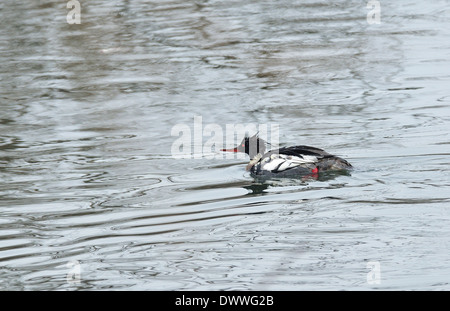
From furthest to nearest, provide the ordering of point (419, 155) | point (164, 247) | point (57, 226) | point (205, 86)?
point (205, 86)
point (419, 155)
point (57, 226)
point (164, 247)

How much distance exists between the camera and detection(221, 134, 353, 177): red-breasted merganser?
336 inches

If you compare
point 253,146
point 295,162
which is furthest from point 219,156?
point 295,162

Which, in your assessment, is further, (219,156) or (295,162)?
(219,156)

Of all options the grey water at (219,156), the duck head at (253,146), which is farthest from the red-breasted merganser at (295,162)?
the grey water at (219,156)

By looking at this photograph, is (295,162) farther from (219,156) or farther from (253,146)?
(219,156)

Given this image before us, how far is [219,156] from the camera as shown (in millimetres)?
9781

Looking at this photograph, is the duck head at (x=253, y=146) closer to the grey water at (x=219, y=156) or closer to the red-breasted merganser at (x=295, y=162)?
the red-breasted merganser at (x=295, y=162)

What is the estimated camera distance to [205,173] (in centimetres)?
914

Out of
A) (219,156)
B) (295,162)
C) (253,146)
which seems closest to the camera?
(295,162)

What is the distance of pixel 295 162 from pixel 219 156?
1298mm

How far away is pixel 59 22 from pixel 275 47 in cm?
487
